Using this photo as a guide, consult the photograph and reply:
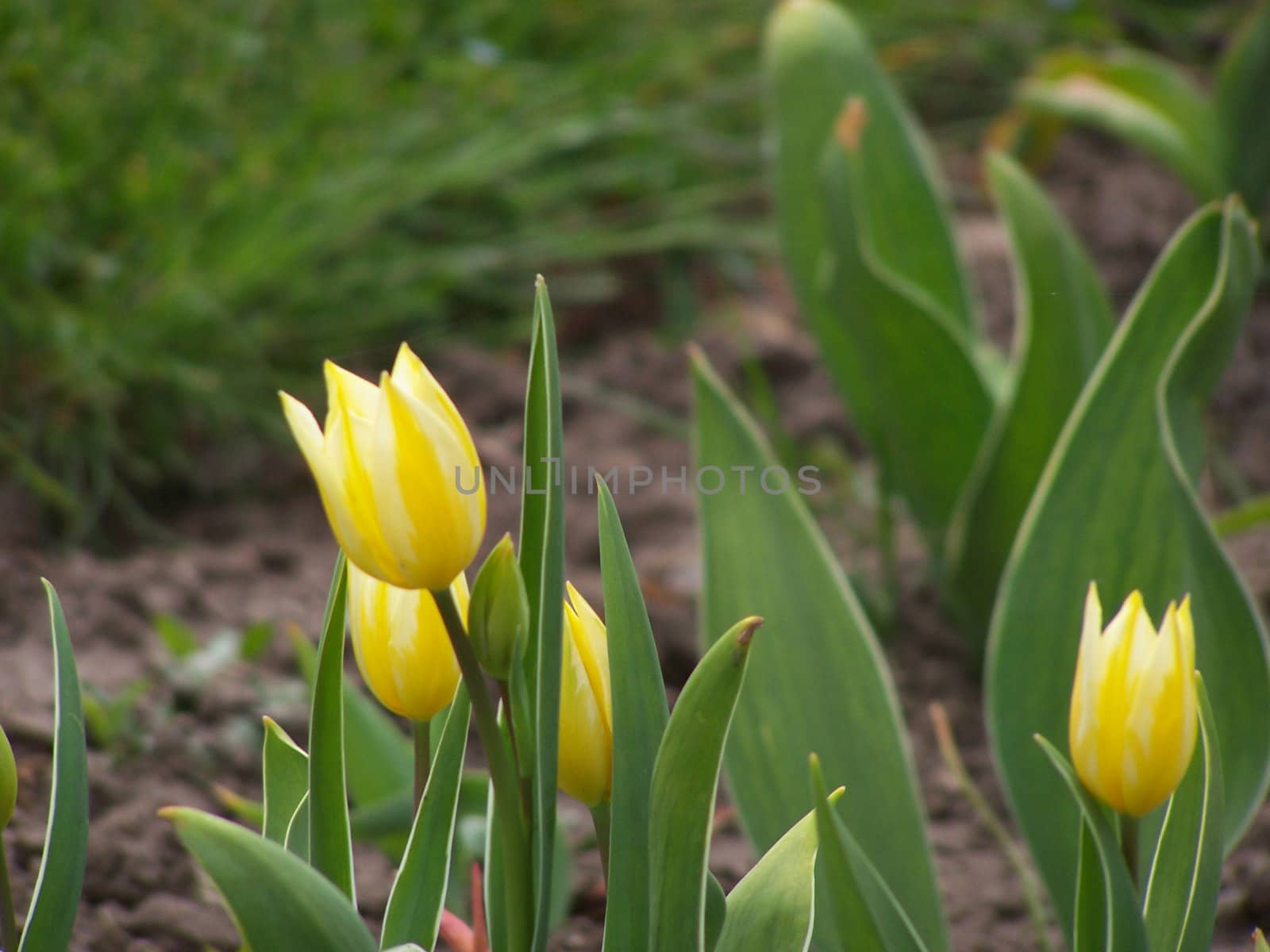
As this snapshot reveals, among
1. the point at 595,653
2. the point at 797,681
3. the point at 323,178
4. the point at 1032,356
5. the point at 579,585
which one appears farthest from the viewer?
the point at 323,178

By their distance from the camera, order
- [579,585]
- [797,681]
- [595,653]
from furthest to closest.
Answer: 1. [579,585]
2. [797,681]
3. [595,653]

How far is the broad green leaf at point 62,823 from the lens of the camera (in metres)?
0.53

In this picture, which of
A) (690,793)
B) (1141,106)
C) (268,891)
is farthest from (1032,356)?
(1141,106)

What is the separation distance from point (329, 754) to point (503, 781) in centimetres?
9

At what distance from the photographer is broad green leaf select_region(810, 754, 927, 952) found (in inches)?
20.4

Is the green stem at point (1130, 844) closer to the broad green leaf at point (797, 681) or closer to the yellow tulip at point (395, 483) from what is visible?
the broad green leaf at point (797, 681)

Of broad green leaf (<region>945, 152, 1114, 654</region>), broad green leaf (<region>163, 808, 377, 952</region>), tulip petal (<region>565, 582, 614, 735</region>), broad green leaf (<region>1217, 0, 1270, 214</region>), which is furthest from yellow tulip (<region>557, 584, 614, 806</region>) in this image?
broad green leaf (<region>1217, 0, 1270, 214</region>)

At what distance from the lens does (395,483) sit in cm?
44

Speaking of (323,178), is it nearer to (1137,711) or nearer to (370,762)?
(370,762)

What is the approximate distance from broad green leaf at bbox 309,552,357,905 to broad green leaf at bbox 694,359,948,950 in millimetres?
285

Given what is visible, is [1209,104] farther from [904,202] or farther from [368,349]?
[368,349]

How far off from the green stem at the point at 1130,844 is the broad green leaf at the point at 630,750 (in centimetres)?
20

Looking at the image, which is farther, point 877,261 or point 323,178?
point 323,178

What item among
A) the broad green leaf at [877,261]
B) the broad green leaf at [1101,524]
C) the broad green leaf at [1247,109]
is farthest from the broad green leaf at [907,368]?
the broad green leaf at [1247,109]
